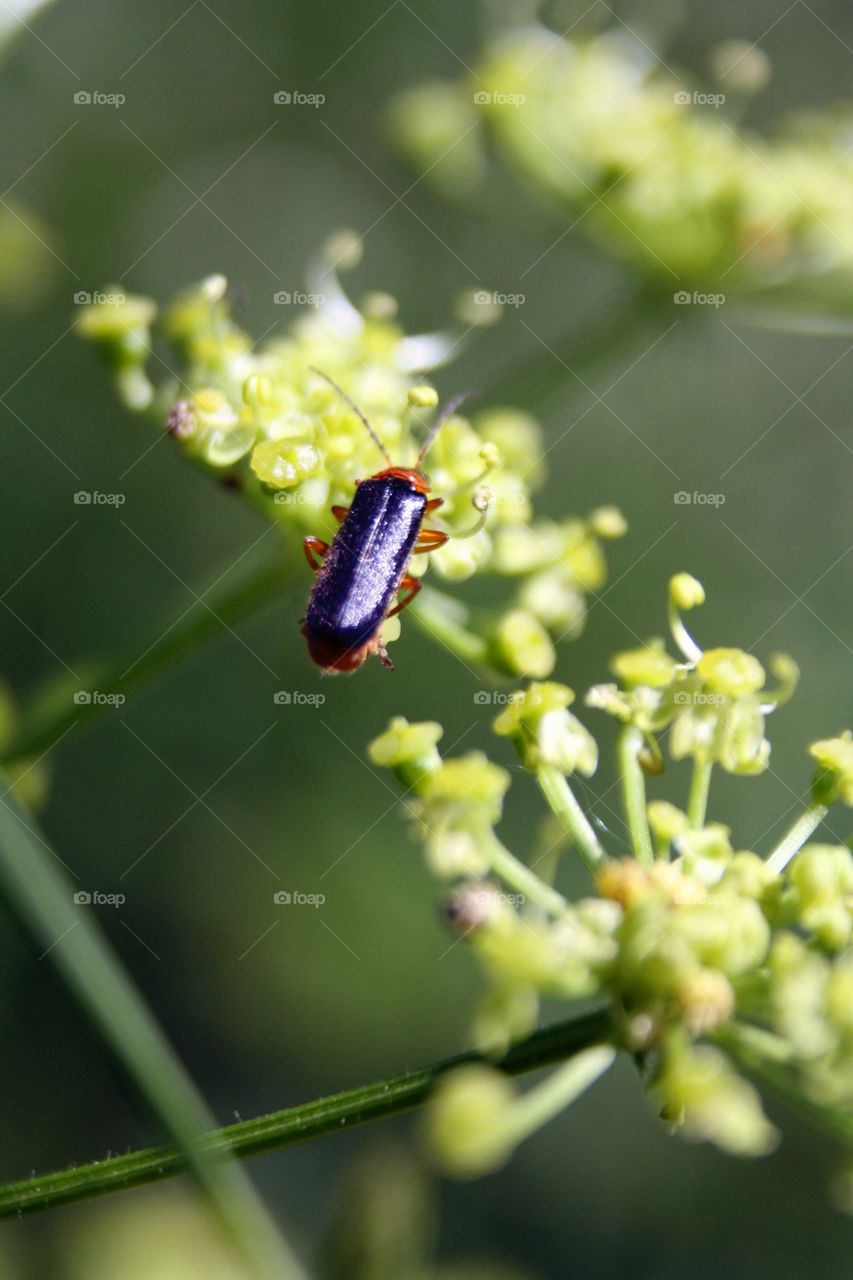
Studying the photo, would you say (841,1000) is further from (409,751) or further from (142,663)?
(142,663)

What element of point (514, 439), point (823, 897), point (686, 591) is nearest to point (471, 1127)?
point (823, 897)

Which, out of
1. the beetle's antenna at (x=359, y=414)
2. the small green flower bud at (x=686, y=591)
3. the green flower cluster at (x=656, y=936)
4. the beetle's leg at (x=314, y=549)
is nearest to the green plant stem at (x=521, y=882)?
the green flower cluster at (x=656, y=936)

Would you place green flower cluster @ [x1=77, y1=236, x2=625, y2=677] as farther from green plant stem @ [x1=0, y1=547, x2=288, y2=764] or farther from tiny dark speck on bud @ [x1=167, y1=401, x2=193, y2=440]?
green plant stem @ [x1=0, y1=547, x2=288, y2=764]

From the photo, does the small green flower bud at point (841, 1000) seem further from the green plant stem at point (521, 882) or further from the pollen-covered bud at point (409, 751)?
the pollen-covered bud at point (409, 751)

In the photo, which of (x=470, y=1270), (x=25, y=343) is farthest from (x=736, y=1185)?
(x=25, y=343)

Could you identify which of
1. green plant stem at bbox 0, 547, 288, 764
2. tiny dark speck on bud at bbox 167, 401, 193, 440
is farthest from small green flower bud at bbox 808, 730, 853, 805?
tiny dark speck on bud at bbox 167, 401, 193, 440

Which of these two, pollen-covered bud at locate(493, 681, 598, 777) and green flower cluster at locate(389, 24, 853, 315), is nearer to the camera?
pollen-covered bud at locate(493, 681, 598, 777)
